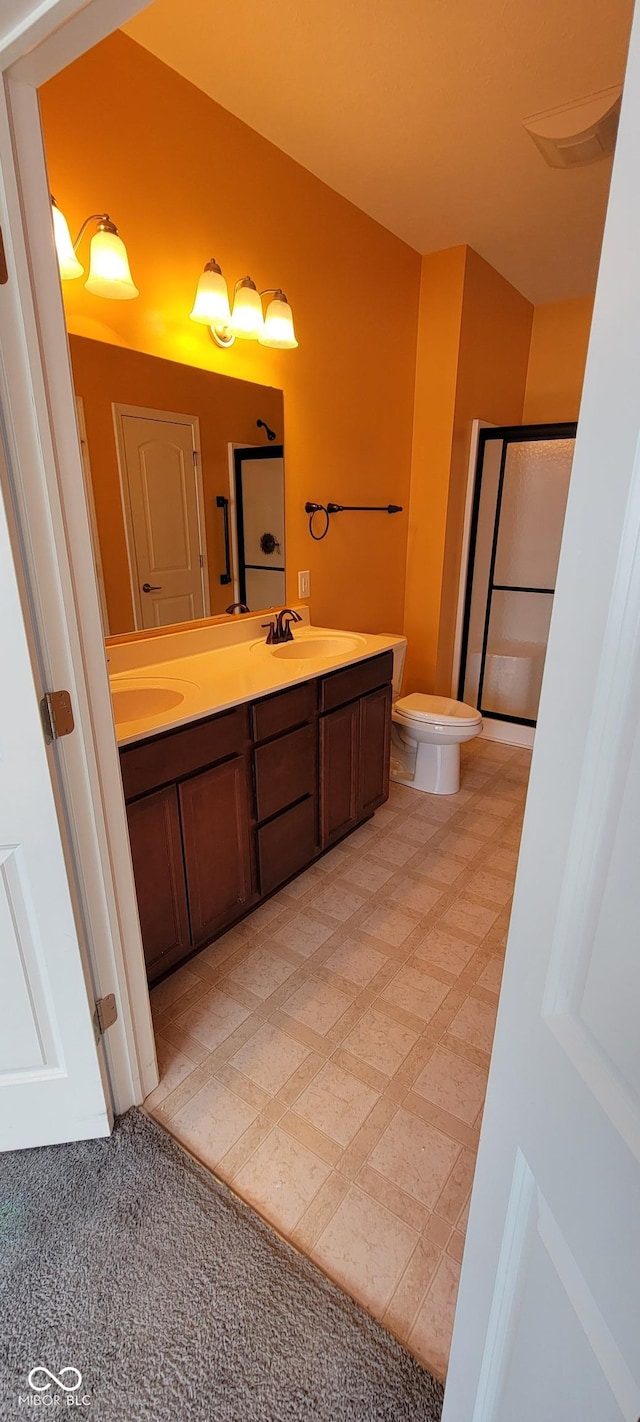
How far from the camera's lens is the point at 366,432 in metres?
2.85

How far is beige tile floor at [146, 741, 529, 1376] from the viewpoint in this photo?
1.18 meters

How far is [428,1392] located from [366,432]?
310 cm

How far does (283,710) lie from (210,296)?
4.35 ft

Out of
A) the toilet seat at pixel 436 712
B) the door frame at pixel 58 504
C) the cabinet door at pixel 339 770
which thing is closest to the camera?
the door frame at pixel 58 504

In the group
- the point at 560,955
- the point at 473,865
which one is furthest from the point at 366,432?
the point at 560,955

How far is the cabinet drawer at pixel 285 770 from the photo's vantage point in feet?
6.29

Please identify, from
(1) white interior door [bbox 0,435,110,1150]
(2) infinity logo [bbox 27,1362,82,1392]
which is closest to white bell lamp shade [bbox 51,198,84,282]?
(1) white interior door [bbox 0,435,110,1150]

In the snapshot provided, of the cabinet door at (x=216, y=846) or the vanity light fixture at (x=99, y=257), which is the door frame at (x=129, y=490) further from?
the cabinet door at (x=216, y=846)

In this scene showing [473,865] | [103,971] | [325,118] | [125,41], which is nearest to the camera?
[103,971]

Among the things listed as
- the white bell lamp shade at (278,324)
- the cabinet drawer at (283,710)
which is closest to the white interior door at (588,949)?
the cabinet drawer at (283,710)

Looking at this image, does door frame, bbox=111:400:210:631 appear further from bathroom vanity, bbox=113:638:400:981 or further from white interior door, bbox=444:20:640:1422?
white interior door, bbox=444:20:640:1422

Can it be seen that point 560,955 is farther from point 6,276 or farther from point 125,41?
point 125,41

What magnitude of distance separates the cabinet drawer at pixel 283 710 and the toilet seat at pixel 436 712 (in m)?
0.90

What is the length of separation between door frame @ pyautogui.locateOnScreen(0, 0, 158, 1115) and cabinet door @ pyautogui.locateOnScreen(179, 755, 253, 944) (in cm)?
40
